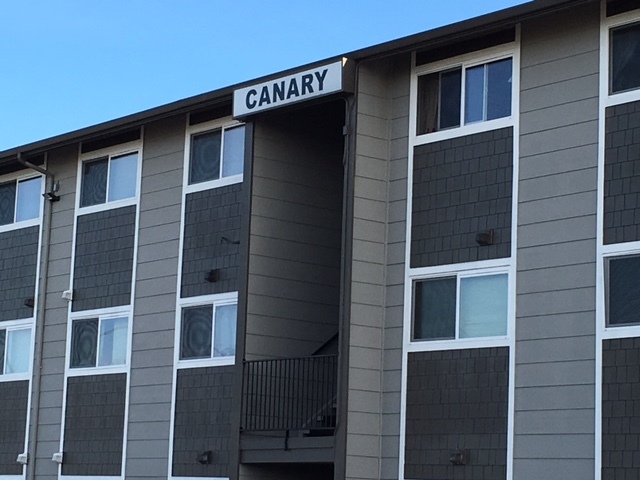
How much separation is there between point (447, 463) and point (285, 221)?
566 cm

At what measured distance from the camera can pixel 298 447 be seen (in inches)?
835

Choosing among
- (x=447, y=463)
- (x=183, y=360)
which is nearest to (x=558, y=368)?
(x=447, y=463)

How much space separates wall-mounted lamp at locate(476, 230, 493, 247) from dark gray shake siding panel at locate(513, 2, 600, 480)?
51 cm

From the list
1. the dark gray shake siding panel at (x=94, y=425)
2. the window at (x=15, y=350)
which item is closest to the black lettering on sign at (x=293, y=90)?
the dark gray shake siding panel at (x=94, y=425)

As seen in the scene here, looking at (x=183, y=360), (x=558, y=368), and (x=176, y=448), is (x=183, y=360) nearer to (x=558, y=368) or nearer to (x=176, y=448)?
(x=176, y=448)

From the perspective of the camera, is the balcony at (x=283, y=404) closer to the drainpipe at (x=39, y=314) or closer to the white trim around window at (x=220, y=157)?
the white trim around window at (x=220, y=157)

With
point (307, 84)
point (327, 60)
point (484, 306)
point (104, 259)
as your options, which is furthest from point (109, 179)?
point (484, 306)

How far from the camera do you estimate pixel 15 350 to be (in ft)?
92.0

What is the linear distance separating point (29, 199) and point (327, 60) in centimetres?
959

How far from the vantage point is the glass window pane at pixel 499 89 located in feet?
65.7

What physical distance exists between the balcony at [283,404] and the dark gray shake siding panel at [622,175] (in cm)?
539

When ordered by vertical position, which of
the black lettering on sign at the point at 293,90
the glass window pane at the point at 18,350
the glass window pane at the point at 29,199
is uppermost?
the black lettering on sign at the point at 293,90

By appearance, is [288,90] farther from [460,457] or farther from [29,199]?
[29,199]

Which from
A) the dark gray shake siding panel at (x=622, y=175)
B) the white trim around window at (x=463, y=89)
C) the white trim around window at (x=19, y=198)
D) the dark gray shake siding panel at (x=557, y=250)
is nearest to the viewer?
the dark gray shake siding panel at (x=622, y=175)
